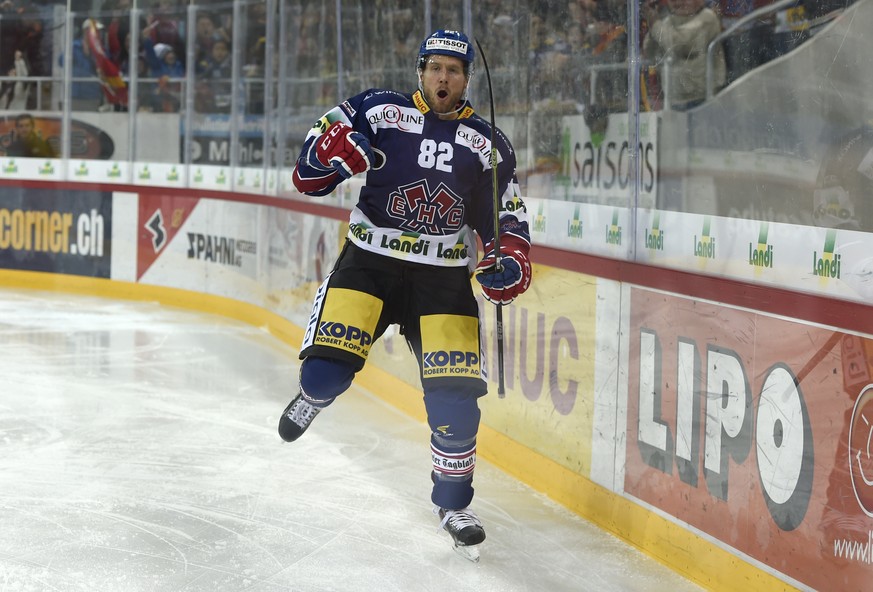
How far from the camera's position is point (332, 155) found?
3.41m

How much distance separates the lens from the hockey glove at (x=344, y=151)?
11.1ft

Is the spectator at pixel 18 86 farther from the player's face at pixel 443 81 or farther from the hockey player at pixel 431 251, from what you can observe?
the player's face at pixel 443 81

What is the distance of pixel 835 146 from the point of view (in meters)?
2.96

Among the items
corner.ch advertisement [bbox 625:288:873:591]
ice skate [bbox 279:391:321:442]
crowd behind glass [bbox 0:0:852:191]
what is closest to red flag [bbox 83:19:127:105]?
crowd behind glass [bbox 0:0:852:191]

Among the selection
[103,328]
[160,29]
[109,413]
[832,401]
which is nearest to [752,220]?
[832,401]

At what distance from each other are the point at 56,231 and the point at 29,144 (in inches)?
34.7

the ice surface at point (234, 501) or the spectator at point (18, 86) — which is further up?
the spectator at point (18, 86)

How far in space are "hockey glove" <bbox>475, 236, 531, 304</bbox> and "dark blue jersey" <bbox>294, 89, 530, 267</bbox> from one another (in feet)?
0.31

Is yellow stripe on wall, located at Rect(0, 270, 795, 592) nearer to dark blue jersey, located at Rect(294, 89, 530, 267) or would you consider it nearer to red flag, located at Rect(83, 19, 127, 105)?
dark blue jersey, located at Rect(294, 89, 530, 267)

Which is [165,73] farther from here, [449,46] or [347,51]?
[449,46]

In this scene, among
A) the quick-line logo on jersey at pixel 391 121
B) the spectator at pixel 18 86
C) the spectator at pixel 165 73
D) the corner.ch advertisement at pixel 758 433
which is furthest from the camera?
the spectator at pixel 18 86

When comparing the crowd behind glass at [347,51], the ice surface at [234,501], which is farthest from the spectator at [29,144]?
the ice surface at [234,501]

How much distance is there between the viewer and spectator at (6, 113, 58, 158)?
10680 millimetres

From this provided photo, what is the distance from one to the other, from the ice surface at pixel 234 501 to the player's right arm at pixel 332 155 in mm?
1076
